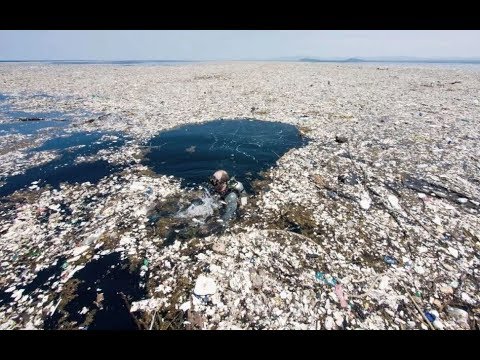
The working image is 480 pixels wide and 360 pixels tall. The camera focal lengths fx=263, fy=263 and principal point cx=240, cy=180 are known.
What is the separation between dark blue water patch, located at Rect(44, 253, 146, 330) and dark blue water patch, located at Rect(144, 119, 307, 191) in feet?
10.1

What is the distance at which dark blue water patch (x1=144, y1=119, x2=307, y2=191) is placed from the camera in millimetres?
7875

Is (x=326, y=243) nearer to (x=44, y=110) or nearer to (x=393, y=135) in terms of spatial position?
(x=393, y=135)

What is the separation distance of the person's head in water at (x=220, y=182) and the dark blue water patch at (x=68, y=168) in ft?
10.4

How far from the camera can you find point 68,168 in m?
8.00

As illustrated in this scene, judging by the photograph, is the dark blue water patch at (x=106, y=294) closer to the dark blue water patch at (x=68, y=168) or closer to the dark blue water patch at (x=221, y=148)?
the dark blue water patch at (x=221, y=148)

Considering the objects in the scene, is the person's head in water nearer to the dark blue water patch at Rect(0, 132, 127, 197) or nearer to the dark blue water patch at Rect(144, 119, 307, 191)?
the dark blue water patch at Rect(144, 119, 307, 191)

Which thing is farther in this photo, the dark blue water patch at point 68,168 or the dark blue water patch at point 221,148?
the dark blue water patch at point 221,148

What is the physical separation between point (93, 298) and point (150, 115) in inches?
437

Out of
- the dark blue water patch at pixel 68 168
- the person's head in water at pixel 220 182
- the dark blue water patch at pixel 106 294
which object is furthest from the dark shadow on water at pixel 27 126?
the dark blue water patch at pixel 106 294

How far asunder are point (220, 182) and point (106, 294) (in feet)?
11.6

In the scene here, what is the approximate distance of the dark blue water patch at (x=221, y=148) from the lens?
25.8ft
